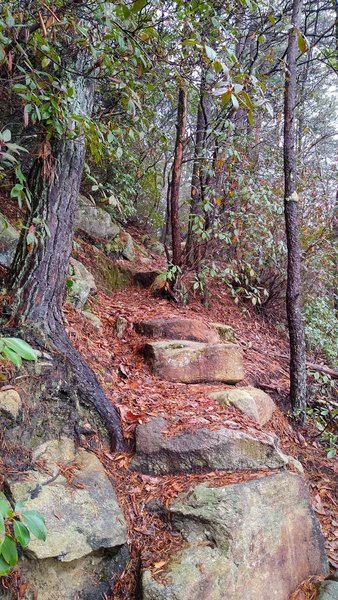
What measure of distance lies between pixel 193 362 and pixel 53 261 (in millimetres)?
1878

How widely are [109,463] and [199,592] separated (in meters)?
1.08

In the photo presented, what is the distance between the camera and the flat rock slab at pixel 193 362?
4.11 metres

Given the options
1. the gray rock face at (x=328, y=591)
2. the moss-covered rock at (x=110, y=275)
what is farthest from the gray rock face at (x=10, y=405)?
the moss-covered rock at (x=110, y=275)

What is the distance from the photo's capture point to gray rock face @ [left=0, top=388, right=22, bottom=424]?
8.55 feet

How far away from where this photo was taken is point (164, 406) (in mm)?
3541

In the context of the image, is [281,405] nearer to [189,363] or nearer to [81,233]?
[189,363]

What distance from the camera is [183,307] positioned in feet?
18.6

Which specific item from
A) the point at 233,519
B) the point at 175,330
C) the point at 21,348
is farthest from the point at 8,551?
the point at 175,330

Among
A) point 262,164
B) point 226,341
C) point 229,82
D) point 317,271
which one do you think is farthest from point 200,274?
point 229,82

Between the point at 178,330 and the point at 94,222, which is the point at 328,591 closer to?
the point at 178,330

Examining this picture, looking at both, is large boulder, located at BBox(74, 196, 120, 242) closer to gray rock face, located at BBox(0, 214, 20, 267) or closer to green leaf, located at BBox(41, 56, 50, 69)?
gray rock face, located at BBox(0, 214, 20, 267)

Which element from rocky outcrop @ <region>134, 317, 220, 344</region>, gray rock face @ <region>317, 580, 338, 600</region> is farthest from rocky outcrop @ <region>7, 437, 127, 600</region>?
rocky outcrop @ <region>134, 317, 220, 344</region>

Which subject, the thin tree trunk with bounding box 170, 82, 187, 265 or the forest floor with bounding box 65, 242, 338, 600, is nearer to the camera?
the forest floor with bounding box 65, 242, 338, 600

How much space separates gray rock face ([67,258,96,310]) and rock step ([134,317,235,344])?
75 cm
